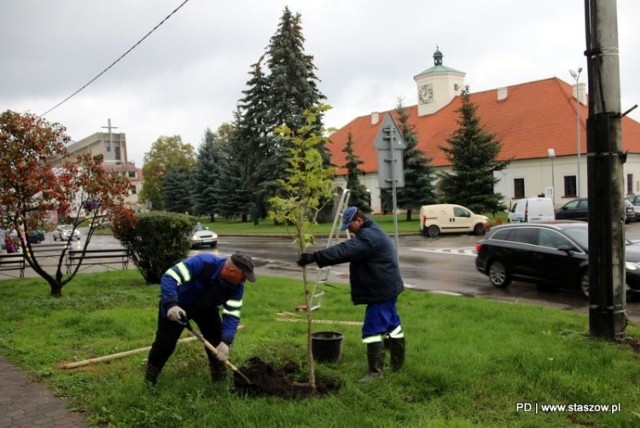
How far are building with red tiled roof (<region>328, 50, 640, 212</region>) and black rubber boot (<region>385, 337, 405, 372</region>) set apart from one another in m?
29.6

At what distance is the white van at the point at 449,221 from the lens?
89.6ft

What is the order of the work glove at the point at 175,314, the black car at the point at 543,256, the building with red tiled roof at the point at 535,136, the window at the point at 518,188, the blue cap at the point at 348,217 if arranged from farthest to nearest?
the window at the point at 518,188 → the building with red tiled roof at the point at 535,136 → the black car at the point at 543,256 → the blue cap at the point at 348,217 → the work glove at the point at 175,314

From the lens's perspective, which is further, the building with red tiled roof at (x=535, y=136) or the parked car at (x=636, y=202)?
the building with red tiled roof at (x=535, y=136)

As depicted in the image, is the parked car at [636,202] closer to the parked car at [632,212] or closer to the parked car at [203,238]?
the parked car at [632,212]

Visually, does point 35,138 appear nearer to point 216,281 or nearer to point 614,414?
point 216,281

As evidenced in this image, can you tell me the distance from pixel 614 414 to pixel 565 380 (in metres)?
0.73

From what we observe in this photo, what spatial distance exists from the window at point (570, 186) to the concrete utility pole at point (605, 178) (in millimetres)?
34300

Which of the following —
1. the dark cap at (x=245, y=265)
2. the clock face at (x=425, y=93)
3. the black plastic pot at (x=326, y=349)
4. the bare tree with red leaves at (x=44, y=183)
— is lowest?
the black plastic pot at (x=326, y=349)

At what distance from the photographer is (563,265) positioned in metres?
10.8

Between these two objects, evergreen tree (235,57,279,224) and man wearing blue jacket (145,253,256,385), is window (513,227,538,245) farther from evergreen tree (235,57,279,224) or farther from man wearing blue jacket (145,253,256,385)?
evergreen tree (235,57,279,224)

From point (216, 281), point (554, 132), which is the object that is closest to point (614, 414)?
point (216, 281)

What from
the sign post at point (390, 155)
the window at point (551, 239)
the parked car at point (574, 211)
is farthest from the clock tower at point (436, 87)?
the sign post at point (390, 155)

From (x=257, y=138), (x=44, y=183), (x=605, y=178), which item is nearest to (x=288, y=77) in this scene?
(x=257, y=138)

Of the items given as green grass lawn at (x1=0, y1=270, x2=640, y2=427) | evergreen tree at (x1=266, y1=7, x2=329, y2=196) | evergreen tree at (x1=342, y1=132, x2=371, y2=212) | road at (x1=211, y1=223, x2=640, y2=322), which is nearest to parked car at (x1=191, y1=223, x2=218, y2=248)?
road at (x1=211, y1=223, x2=640, y2=322)
